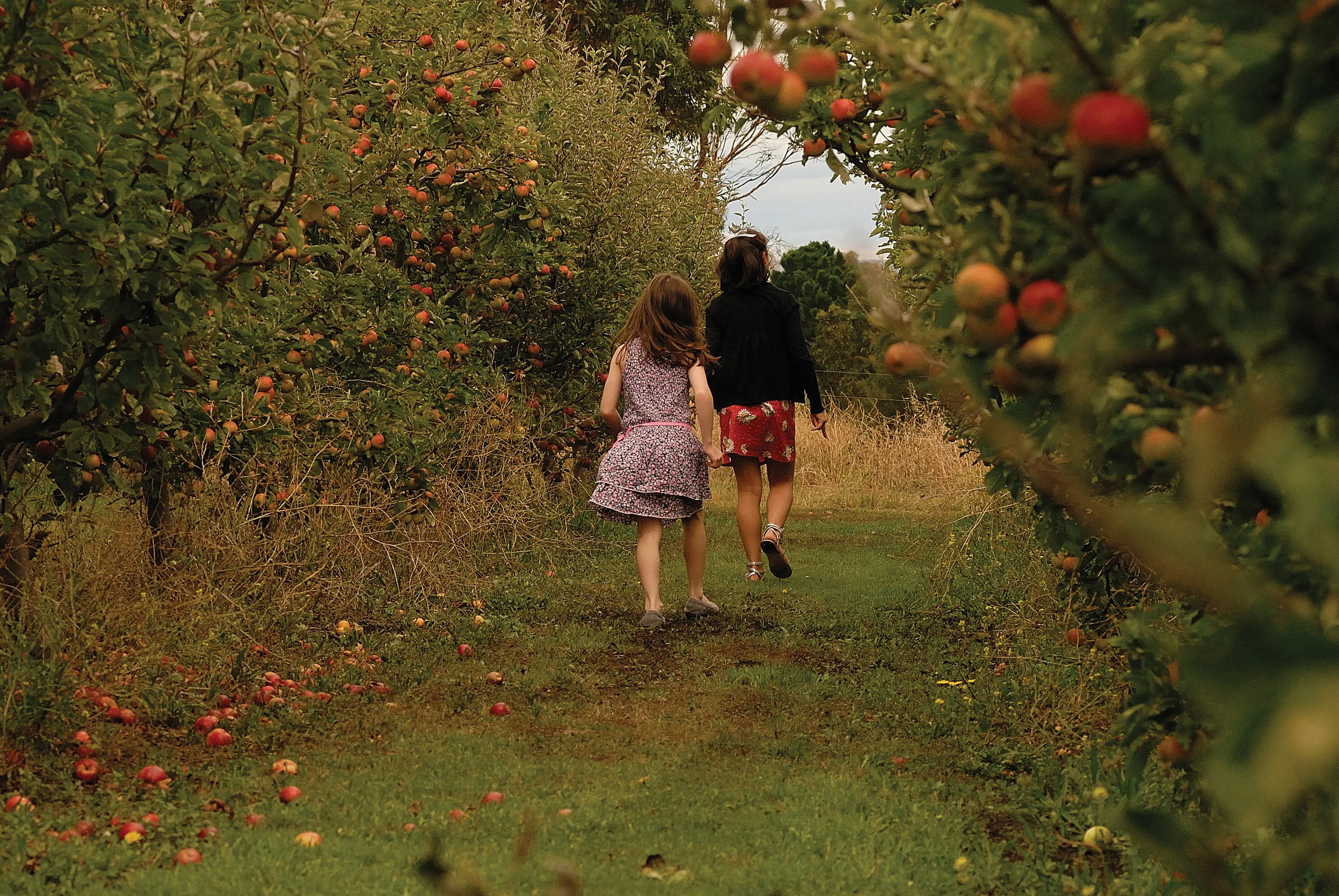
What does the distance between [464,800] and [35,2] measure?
2576 mm

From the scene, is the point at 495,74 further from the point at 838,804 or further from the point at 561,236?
the point at 838,804

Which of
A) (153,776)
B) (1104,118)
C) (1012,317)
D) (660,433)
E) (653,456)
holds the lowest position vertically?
(153,776)

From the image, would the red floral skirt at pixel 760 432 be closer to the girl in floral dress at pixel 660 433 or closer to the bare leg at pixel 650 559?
the girl in floral dress at pixel 660 433

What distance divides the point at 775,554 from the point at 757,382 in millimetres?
1029

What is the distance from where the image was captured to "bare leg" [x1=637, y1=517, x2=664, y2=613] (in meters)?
6.66

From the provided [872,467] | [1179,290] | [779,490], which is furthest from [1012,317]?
[872,467]

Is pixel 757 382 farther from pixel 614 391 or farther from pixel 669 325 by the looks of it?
pixel 614 391

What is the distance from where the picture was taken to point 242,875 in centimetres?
323

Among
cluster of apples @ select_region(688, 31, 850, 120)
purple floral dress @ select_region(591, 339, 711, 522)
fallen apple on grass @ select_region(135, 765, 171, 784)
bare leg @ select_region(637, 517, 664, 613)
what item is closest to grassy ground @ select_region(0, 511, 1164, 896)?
fallen apple on grass @ select_region(135, 765, 171, 784)

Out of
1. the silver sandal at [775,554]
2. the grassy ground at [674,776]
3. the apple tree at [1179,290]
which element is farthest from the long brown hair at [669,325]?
the apple tree at [1179,290]

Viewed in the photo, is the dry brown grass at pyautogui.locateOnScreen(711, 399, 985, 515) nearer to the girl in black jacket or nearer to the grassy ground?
the girl in black jacket

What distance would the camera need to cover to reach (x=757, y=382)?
7.68 m

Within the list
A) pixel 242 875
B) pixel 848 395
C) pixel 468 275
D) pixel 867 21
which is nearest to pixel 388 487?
pixel 468 275

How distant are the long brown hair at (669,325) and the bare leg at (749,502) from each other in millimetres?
924
